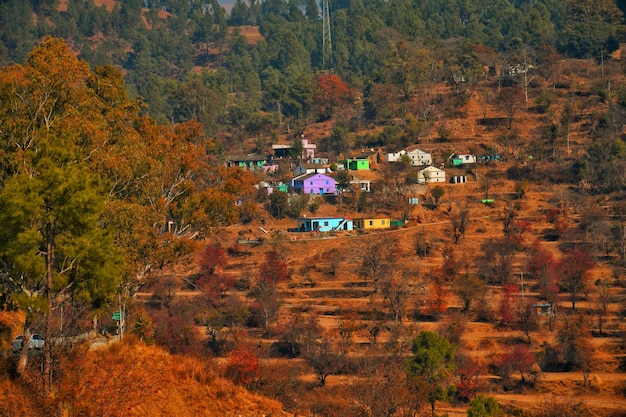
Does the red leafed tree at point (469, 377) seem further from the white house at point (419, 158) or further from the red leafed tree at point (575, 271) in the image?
the white house at point (419, 158)

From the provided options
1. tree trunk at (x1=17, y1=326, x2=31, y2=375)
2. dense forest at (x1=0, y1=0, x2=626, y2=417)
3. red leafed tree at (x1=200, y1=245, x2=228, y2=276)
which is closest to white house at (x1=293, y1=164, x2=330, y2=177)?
dense forest at (x1=0, y1=0, x2=626, y2=417)

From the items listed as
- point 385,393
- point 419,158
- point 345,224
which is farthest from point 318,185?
point 385,393

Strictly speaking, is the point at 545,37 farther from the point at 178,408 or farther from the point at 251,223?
the point at 178,408

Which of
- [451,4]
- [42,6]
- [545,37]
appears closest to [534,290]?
[545,37]

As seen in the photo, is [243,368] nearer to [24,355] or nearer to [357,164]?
[24,355]

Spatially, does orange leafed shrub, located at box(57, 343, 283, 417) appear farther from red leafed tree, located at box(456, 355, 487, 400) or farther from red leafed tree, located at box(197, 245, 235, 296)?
red leafed tree, located at box(197, 245, 235, 296)

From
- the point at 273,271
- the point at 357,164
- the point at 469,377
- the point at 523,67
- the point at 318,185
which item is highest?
the point at 523,67
